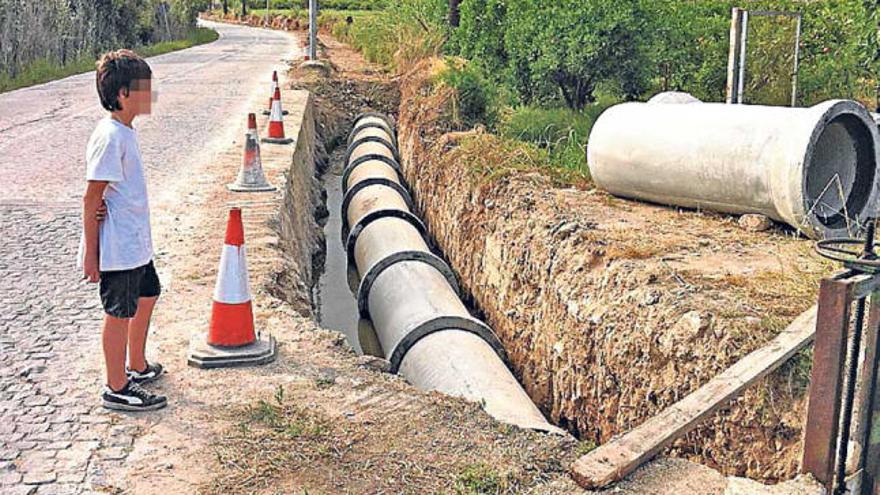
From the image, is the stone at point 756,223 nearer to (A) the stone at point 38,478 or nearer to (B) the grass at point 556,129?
(B) the grass at point 556,129

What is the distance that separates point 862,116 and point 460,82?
5.95 meters

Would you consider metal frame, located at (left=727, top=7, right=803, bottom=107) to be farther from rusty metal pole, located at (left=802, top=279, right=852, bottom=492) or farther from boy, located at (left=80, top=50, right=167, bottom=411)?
boy, located at (left=80, top=50, right=167, bottom=411)

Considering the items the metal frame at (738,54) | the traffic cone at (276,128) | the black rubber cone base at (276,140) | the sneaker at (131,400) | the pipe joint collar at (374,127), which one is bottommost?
the sneaker at (131,400)

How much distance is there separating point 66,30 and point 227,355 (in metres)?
18.3

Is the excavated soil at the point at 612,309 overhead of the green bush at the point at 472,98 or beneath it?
beneath

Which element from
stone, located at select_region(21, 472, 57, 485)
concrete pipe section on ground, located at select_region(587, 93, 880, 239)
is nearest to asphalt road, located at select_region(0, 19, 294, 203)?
stone, located at select_region(21, 472, 57, 485)

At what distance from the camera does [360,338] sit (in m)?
8.41

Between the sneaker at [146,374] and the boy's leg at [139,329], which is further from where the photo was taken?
the sneaker at [146,374]

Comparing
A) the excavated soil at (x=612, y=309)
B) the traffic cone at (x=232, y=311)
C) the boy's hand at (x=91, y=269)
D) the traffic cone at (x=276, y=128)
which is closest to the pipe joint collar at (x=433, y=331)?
the excavated soil at (x=612, y=309)

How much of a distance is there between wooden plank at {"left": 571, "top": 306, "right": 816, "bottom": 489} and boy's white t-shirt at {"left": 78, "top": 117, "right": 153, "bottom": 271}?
82.0 inches

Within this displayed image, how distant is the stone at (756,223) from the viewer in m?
6.79

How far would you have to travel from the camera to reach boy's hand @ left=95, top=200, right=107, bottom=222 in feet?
12.5

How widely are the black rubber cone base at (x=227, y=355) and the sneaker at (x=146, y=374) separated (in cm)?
20

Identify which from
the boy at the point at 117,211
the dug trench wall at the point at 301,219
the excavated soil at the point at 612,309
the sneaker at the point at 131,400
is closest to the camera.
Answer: the boy at the point at 117,211
